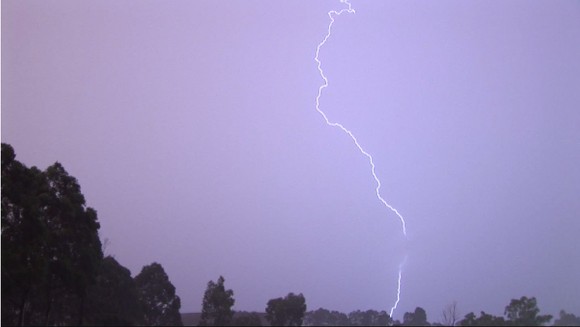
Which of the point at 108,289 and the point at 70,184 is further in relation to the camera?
the point at 108,289

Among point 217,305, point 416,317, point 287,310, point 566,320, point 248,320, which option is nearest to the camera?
point 566,320

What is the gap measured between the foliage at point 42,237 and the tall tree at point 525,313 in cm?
1135

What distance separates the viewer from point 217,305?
25.0 metres

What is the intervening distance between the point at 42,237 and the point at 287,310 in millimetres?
6793

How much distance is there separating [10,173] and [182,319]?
12041 millimetres

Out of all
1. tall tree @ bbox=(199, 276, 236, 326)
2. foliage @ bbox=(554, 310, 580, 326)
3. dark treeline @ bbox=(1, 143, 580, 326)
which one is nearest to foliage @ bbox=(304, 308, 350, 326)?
dark treeline @ bbox=(1, 143, 580, 326)

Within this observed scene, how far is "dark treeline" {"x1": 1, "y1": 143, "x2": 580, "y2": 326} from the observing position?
61.7ft

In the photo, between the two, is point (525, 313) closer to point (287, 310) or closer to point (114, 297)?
point (287, 310)

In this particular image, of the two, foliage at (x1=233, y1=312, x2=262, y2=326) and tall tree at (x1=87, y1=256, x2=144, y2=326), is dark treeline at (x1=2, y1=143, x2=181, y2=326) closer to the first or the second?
tall tree at (x1=87, y1=256, x2=144, y2=326)

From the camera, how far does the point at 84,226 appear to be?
75.2ft

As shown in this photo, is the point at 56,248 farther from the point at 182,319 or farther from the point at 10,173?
the point at 182,319

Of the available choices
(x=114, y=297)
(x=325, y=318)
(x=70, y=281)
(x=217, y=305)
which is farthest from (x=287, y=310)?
(x=114, y=297)

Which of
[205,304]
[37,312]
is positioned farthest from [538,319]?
[37,312]

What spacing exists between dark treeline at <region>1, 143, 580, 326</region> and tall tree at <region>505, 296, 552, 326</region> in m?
0.02
